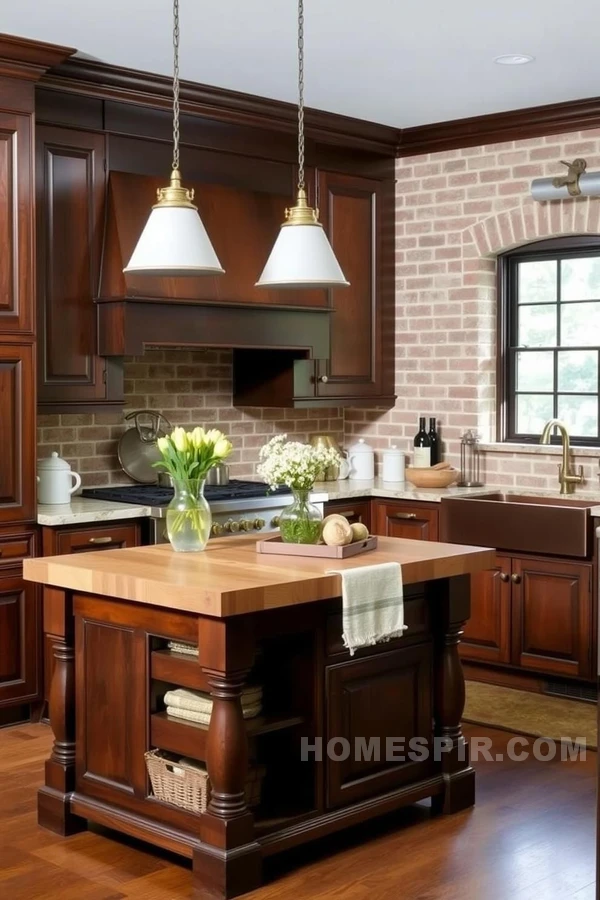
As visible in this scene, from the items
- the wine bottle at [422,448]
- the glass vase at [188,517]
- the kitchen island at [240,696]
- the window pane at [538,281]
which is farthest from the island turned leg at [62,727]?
the window pane at [538,281]

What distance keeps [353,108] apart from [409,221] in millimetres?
896

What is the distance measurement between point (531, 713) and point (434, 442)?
6.07 feet

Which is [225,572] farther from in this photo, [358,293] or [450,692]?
[358,293]

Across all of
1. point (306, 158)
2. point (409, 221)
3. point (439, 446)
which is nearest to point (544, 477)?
point (439, 446)

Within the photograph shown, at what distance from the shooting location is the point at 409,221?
6.95m

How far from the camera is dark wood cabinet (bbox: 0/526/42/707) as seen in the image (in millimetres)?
5133

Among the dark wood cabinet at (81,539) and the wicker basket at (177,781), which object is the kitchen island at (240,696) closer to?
the wicker basket at (177,781)

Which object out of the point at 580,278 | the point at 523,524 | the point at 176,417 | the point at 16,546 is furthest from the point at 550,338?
the point at 16,546

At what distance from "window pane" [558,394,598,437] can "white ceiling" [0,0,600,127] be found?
1.54 metres

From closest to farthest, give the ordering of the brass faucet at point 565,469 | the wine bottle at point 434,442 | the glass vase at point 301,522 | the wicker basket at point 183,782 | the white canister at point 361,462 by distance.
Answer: the wicker basket at point 183,782, the glass vase at point 301,522, the brass faucet at point 565,469, the wine bottle at point 434,442, the white canister at point 361,462

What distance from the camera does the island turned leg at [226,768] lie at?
11.3 feet

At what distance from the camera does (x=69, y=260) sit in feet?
18.1

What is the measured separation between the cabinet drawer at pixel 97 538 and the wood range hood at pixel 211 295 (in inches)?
31.5

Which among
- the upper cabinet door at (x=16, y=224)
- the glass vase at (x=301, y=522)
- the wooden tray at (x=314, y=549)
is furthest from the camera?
the upper cabinet door at (x=16, y=224)
